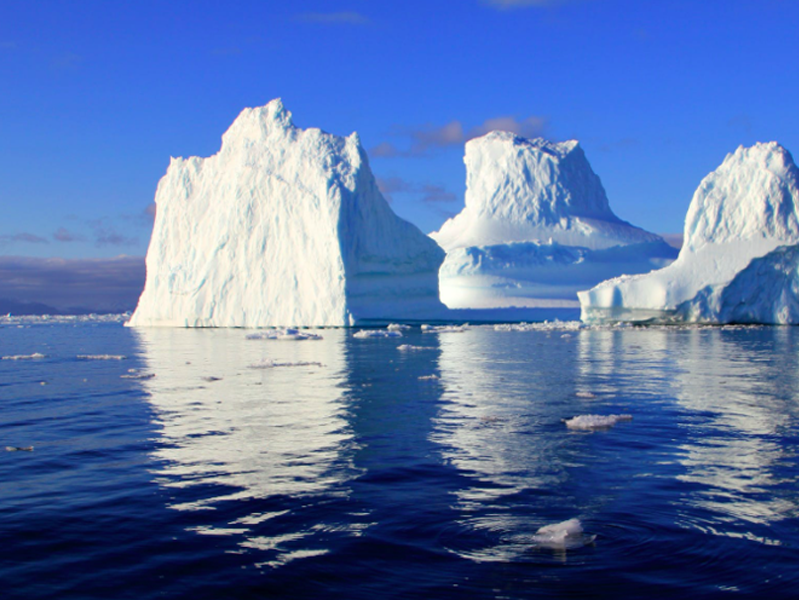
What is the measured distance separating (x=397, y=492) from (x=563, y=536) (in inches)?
57.5

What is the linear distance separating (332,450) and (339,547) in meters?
2.57

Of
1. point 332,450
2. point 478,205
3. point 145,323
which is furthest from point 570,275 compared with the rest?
point 332,450

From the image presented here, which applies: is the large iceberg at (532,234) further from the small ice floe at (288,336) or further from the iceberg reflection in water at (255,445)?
the iceberg reflection in water at (255,445)

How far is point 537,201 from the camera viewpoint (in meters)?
58.2

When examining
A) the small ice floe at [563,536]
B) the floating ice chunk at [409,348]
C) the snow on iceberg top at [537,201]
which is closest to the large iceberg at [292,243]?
the floating ice chunk at [409,348]

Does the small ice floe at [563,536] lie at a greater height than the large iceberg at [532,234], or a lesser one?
lesser

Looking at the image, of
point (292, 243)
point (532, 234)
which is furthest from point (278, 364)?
point (532, 234)

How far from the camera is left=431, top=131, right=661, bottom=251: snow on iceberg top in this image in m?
57.0

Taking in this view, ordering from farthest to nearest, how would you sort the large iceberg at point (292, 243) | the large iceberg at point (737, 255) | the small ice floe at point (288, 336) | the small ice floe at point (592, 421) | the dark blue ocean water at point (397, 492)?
the large iceberg at point (292, 243), the large iceberg at point (737, 255), the small ice floe at point (288, 336), the small ice floe at point (592, 421), the dark blue ocean water at point (397, 492)

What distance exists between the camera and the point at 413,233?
3759cm

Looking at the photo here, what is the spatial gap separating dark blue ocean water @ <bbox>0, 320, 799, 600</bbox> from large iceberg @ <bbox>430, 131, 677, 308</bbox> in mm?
39581

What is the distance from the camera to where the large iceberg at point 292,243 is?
112 feet

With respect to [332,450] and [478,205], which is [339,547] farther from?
[478,205]

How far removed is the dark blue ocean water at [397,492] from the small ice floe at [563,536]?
Result: 3 centimetres
